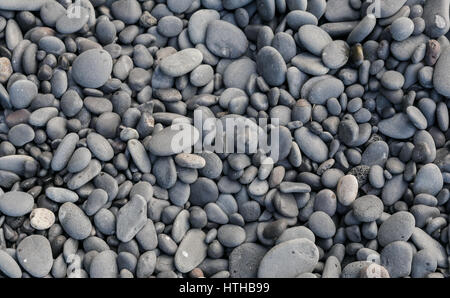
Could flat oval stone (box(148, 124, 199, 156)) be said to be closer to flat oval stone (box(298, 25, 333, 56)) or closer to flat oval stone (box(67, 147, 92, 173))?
flat oval stone (box(67, 147, 92, 173))

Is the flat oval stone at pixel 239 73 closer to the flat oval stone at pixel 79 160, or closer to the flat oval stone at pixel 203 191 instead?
the flat oval stone at pixel 203 191

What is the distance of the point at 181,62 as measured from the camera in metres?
1.33

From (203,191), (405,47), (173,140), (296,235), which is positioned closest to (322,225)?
(296,235)

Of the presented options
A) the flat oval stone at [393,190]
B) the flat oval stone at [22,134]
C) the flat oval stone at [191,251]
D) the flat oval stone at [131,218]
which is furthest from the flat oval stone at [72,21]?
the flat oval stone at [393,190]

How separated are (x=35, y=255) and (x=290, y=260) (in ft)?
1.71

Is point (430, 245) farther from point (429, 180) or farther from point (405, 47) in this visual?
point (405, 47)

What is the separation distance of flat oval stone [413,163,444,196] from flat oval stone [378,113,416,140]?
0.10 m

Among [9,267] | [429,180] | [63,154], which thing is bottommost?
[9,267]

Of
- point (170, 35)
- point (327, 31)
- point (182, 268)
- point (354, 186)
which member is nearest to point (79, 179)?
point (182, 268)

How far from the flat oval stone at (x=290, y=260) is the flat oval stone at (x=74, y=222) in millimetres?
378

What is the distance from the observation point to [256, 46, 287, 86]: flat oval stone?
4.27 feet

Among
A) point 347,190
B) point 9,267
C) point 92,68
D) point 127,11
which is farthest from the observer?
point 127,11

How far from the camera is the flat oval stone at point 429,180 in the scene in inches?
46.9

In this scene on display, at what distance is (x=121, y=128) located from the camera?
1.24m
